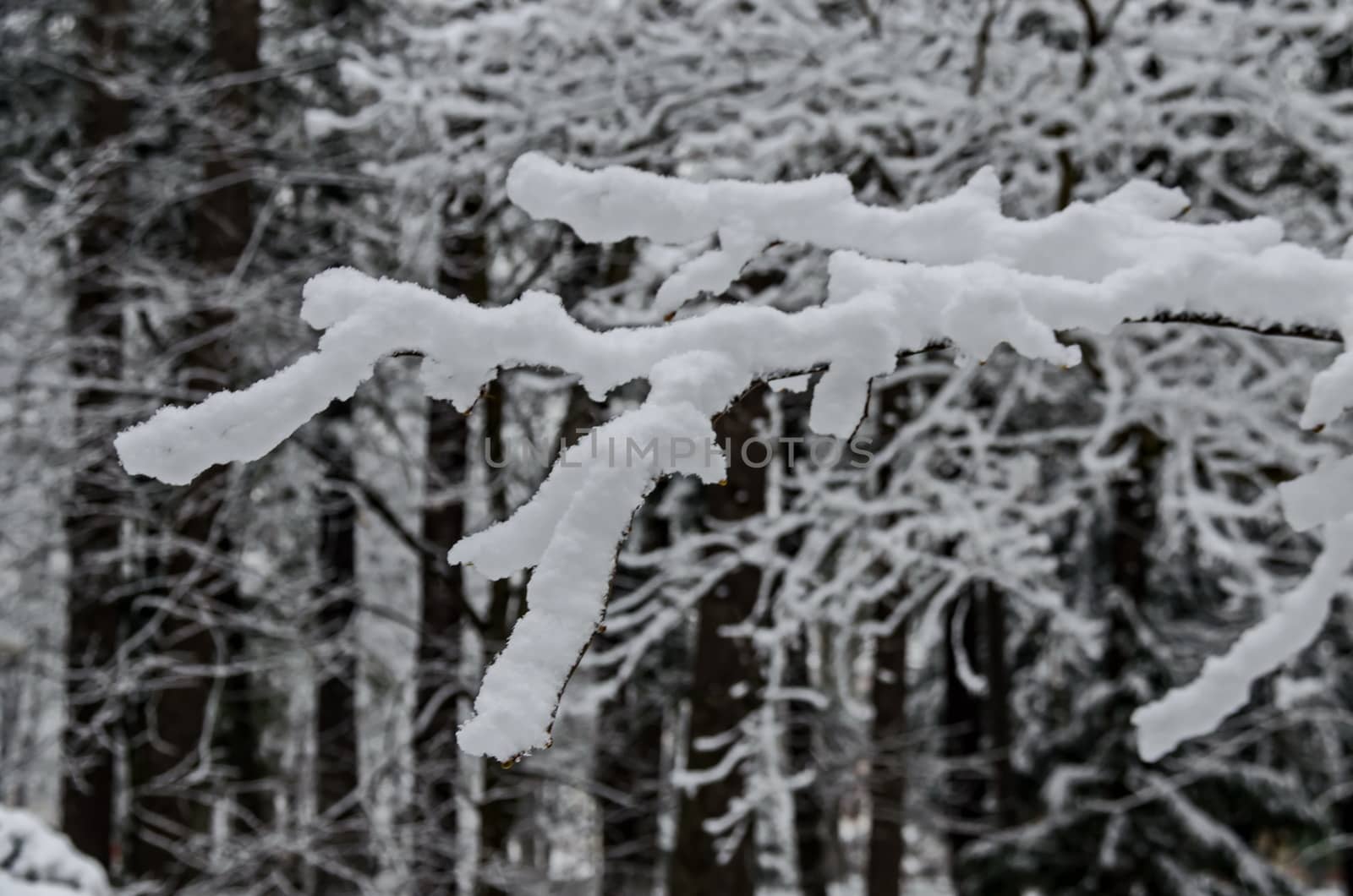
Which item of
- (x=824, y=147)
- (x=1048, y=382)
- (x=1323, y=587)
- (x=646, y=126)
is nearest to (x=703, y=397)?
(x=1323, y=587)

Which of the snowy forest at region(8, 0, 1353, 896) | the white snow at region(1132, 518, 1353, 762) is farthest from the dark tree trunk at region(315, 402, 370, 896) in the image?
the white snow at region(1132, 518, 1353, 762)

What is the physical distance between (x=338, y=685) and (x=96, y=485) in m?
4.49

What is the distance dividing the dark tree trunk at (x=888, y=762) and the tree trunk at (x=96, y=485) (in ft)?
14.6

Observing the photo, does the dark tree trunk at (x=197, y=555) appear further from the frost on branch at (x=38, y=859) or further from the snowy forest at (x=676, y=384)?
the frost on branch at (x=38, y=859)

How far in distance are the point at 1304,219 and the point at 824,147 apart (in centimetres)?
221

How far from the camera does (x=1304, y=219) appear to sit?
5.29m

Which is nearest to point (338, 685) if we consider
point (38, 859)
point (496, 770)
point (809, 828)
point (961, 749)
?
point (809, 828)

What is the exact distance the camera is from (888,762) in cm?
755

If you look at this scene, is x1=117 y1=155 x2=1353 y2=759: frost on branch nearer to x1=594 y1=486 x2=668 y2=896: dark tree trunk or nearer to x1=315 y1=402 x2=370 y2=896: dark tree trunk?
x1=315 y1=402 x2=370 y2=896: dark tree trunk

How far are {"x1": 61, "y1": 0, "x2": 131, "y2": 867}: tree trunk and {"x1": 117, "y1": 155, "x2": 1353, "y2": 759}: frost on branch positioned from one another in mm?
5056

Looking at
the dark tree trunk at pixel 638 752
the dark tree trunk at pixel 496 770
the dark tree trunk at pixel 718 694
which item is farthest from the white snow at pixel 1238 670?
the dark tree trunk at pixel 638 752

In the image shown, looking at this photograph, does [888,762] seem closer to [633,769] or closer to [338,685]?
[633,769]

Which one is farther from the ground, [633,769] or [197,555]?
[197,555]

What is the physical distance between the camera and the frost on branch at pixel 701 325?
3.14 ft
